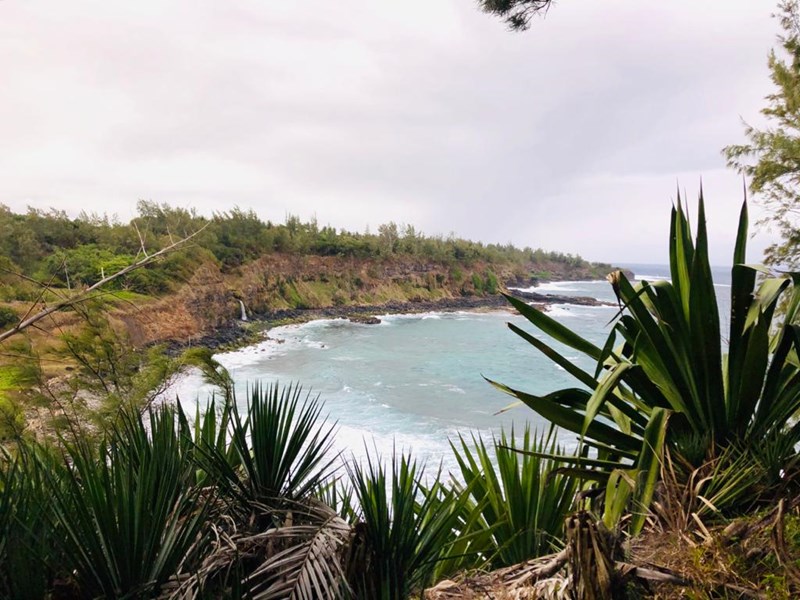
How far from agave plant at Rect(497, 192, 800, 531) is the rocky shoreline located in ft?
55.6

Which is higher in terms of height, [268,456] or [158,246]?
[158,246]

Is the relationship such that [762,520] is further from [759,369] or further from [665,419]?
[759,369]

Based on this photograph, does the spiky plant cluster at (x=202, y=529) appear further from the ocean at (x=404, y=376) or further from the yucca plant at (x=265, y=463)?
the ocean at (x=404, y=376)

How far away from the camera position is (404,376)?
653 inches

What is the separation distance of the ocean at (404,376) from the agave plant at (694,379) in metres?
3.10

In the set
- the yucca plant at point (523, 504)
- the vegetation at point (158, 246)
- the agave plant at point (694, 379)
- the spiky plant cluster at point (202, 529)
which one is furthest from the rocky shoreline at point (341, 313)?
the agave plant at point (694, 379)

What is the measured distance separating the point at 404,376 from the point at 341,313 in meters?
16.8

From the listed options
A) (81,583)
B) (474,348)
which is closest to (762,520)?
(81,583)

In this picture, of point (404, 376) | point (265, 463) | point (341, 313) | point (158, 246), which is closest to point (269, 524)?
point (265, 463)

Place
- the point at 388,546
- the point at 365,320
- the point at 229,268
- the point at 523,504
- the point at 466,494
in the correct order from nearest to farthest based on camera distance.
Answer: the point at 388,546 < the point at 466,494 < the point at 523,504 < the point at 229,268 < the point at 365,320

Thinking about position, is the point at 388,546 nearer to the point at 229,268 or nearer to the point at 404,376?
the point at 404,376

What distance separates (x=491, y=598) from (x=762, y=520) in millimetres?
882

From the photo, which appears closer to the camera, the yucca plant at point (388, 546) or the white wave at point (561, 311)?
the yucca plant at point (388, 546)

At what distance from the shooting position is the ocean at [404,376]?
10766 millimetres
